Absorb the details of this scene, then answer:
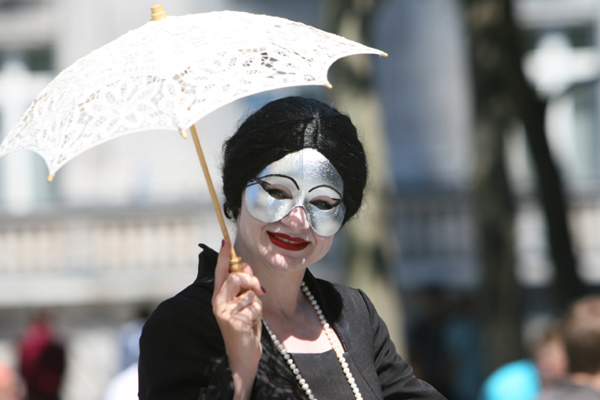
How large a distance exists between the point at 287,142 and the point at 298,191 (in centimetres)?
12

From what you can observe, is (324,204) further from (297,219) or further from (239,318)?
(239,318)

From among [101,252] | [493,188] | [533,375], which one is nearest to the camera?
[533,375]

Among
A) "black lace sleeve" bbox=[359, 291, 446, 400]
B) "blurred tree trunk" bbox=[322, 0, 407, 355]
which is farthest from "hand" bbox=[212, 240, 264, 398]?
"blurred tree trunk" bbox=[322, 0, 407, 355]

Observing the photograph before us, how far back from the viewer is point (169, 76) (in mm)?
2328

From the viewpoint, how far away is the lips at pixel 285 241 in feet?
8.12

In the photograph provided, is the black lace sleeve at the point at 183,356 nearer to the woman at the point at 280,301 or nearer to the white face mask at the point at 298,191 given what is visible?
the woman at the point at 280,301

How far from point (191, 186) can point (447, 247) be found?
3.37m

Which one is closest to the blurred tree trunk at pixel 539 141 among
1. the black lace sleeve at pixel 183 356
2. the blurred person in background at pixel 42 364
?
the blurred person in background at pixel 42 364

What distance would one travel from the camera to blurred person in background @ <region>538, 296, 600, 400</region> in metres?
3.67

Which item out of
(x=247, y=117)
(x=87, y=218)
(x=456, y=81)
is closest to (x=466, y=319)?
(x=456, y=81)

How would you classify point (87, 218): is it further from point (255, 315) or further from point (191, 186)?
point (255, 315)

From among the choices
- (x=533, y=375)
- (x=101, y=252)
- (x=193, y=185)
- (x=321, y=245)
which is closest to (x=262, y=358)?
(x=321, y=245)

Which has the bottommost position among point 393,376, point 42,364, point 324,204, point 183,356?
point 42,364

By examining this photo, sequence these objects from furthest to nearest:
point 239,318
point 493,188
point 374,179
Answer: point 493,188, point 374,179, point 239,318
